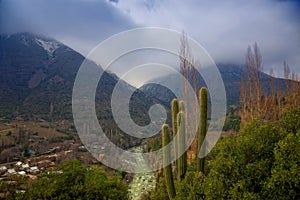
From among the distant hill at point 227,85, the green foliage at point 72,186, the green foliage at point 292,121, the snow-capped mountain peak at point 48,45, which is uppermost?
the snow-capped mountain peak at point 48,45

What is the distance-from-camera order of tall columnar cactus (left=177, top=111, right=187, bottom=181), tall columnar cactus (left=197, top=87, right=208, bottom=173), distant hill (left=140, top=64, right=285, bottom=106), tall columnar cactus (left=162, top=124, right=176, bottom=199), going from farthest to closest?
distant hill (left=140, top=64, right=285, bottom=106) → tall columnar cactus (left=162, top=124, right=176, bottom=199) → tall columnar cactus (left=177, top=111, right=187, bottom=181) → tall columnar cactus (left=197, top=87, right=208, bottom=173)

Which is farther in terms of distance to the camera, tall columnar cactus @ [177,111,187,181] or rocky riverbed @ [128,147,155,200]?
rocky riverbed @ [128,147,155,200]

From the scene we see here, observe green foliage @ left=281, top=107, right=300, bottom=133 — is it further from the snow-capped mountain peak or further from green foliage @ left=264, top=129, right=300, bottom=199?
the snow-capped mountain peak

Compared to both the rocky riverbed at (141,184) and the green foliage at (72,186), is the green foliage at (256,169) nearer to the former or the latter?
the green foliage at (72,186)

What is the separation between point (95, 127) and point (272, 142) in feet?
179

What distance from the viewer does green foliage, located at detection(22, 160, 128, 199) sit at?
907 cm

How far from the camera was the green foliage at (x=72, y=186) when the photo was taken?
907cm

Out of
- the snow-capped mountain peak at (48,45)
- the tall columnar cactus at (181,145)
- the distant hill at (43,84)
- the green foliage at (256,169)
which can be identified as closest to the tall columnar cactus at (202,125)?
the tall columnar cactus at (181,145)

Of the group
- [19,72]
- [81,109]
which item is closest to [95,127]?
[81,109]

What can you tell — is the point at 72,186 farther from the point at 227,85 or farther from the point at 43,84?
the point at 227,85

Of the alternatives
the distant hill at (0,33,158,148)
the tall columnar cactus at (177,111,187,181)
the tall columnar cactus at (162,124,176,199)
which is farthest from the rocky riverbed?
the distant hill at (0,33,158,148)

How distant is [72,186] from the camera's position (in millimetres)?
9539

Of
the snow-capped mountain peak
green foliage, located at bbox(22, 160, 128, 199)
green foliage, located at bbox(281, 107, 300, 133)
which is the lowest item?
green foliage, located at bbox(22, 160, 128, 199)

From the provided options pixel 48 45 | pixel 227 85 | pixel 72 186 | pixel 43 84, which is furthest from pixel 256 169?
pixel 48 45
